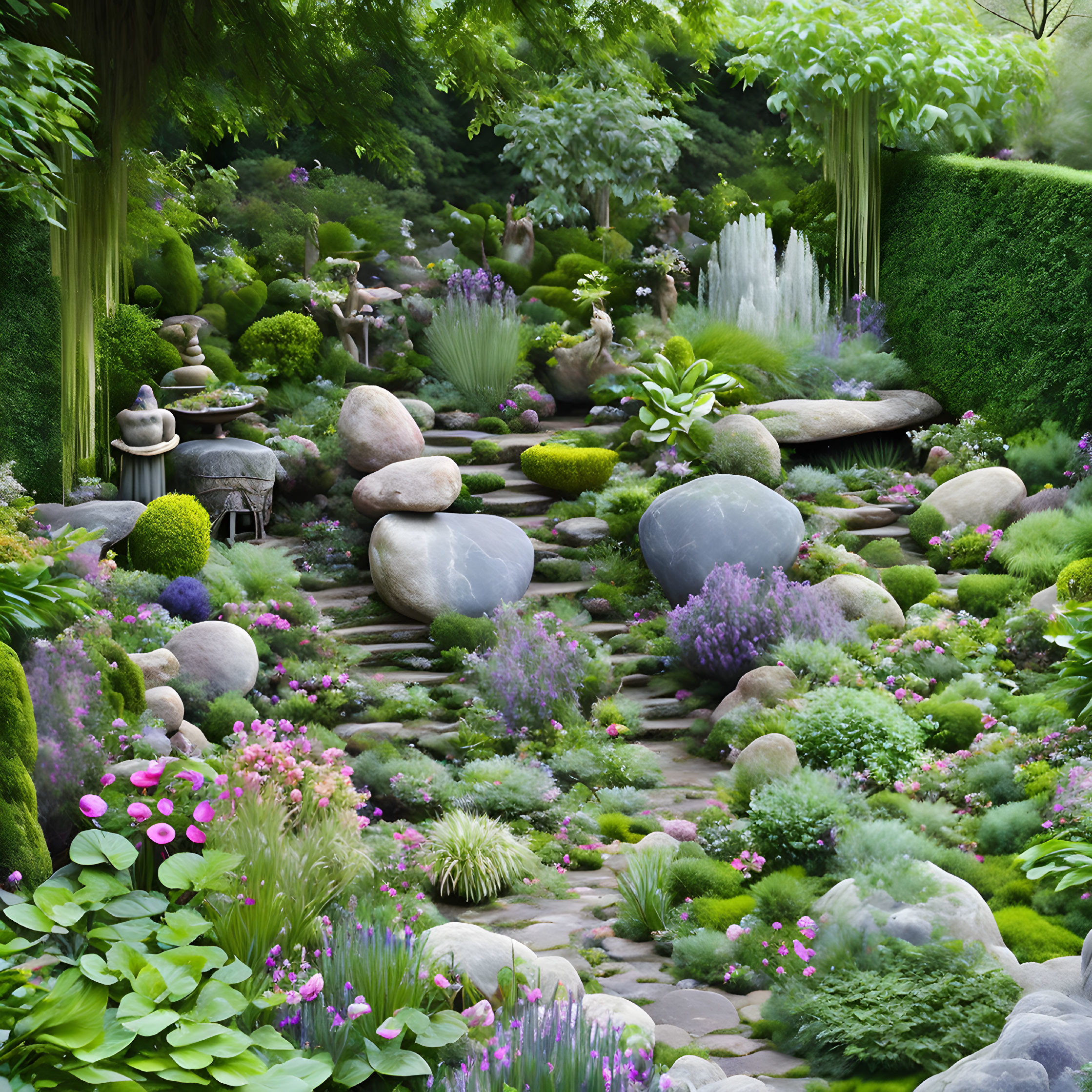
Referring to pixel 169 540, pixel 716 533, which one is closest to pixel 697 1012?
pixel 716 533

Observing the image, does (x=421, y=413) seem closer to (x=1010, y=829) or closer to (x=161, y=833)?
(x=1010, y=829)

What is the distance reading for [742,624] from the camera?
275 inches

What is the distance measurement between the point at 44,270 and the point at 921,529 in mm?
7196

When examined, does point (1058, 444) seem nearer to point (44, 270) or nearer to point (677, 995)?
point (677, 995)

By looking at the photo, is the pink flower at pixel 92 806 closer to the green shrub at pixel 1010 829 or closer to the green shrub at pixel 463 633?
the green shrub at pixel 1010 829

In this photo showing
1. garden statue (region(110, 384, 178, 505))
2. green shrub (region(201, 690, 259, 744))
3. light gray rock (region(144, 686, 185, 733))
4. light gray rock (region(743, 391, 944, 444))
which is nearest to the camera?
light gray rock (region(144, 686, 185, 733))

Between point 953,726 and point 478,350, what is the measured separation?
6915 millimetres

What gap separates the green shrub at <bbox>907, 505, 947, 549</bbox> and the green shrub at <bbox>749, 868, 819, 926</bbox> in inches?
197

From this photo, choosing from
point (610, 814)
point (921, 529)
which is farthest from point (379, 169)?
point (610, 814)

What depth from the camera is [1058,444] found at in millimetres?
8844

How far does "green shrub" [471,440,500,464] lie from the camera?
10.0 m

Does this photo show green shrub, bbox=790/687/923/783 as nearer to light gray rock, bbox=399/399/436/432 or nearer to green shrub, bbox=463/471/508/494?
green shrub, bbox=463/471/508/494

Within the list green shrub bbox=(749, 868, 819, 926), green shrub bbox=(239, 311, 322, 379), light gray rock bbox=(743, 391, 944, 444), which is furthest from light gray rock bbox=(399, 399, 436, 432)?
green shrub bbox=(749, 868, 819, 926)

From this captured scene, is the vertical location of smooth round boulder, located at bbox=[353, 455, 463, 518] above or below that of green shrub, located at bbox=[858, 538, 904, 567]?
above
